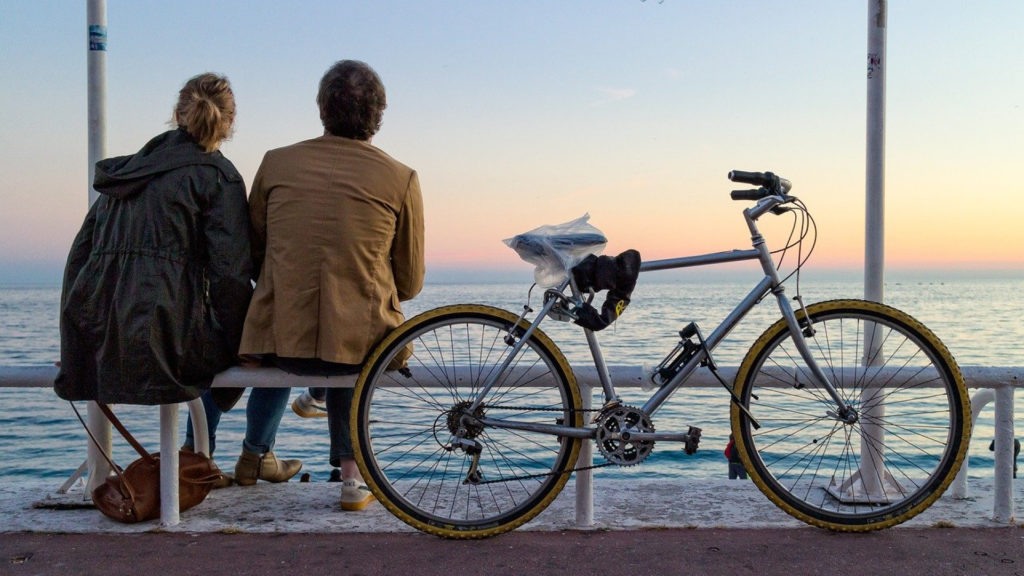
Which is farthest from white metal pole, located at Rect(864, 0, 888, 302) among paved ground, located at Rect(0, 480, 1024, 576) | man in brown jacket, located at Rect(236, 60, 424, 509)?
man in brown jacket, located at Rect(236, 60, 424, 509)

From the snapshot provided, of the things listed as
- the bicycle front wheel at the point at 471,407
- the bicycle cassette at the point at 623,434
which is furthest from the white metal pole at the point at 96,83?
the bicycle cassette at the point at 623,434

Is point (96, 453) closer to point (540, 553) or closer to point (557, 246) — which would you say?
point (540, 553)

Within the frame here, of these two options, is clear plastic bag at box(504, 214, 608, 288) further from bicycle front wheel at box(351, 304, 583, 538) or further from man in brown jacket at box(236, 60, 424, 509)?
man in brown jacket at box(236, 60, 424, 509)

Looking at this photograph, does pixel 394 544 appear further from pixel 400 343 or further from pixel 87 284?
pixel 87 284

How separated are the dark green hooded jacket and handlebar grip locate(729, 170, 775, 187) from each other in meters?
1.85

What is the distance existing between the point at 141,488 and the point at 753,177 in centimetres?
262

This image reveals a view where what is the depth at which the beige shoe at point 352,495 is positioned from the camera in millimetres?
3518

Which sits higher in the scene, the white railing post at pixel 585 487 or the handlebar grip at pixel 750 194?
the handlebar grip at pixel 750 194

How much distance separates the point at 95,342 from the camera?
3201 mm

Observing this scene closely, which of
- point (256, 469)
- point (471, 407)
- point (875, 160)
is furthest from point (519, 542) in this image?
point (875, 160)

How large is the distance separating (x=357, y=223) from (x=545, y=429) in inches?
40.7

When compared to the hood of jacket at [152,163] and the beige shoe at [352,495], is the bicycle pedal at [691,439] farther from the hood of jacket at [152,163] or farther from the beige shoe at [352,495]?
the hood of jacket at [152,163]

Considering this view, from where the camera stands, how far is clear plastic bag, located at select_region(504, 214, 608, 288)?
125 inches

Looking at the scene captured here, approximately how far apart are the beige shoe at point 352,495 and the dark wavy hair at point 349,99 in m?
1.41
